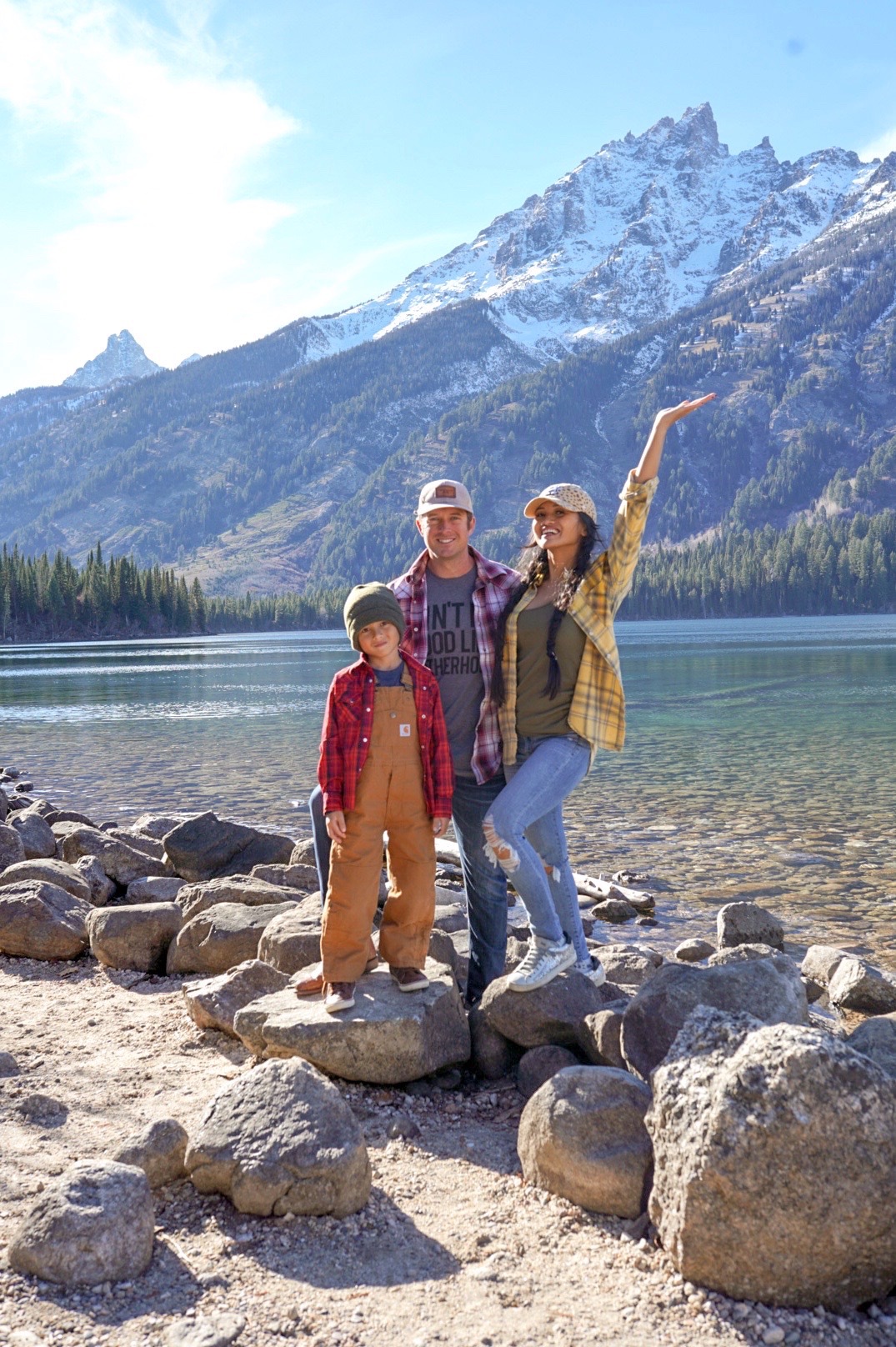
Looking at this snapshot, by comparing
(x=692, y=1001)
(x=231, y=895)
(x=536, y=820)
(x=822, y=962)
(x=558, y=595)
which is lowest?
(x=822, y=962)

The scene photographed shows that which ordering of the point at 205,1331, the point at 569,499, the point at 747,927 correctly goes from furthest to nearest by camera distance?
the point at 747,927, the point at 569,499, the point at 205,1331

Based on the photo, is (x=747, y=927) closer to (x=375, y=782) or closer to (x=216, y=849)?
(x=375, y=782)

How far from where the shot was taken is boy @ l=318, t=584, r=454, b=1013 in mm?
5305

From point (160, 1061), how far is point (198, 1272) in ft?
7.40

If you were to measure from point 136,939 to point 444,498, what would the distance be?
14.5 feet

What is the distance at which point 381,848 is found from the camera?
17.9ft

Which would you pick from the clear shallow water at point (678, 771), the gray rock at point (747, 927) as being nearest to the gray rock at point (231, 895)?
the gray rock at point (747, 927)

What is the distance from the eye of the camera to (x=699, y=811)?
56.6 ft

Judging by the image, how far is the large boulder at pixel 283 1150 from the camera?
13.2 feet

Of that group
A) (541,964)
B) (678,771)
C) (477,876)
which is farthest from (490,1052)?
(678,771)

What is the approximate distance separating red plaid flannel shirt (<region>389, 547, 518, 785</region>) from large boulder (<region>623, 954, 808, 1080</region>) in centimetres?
149

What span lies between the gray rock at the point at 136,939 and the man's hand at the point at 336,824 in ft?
10.3

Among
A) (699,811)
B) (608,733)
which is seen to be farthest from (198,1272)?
(699,811)

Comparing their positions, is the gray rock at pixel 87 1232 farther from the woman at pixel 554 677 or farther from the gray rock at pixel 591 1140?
the woman at pixel 554 677
